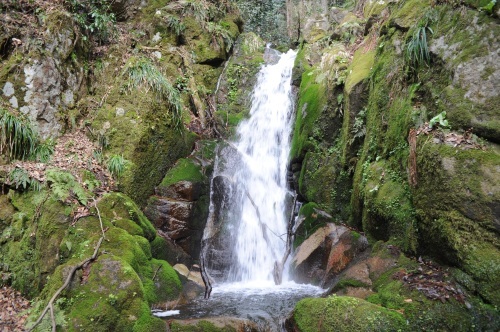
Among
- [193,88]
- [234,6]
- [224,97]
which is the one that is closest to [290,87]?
[224,97]

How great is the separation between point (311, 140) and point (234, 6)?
9.77 meters

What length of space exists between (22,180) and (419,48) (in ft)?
25.1

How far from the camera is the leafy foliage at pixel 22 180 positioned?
253 inches

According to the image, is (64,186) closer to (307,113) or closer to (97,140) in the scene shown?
(97,140)

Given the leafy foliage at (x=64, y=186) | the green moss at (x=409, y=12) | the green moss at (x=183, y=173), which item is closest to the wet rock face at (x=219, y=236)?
the green moss at (x=183, y=173)

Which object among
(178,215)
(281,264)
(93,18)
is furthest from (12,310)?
(93,18)

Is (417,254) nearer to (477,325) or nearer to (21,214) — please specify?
(477,325)

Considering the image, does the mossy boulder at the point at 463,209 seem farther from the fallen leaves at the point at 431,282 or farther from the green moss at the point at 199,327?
the green moss at the point at 199,327

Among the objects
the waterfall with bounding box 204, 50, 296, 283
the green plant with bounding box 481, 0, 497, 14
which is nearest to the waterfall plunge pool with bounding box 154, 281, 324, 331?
the waterfall with bounding box 204, 50, 296, 283

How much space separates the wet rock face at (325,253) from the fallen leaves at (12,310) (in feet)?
16.0

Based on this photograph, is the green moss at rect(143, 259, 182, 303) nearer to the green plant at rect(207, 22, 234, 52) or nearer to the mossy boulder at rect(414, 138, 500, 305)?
the mossy boulder at rect(414, 138, 500, 305)

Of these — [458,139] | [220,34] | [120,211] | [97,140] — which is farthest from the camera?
[220,34]

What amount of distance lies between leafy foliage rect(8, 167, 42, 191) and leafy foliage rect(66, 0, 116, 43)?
206 inches

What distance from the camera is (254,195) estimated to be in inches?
380
